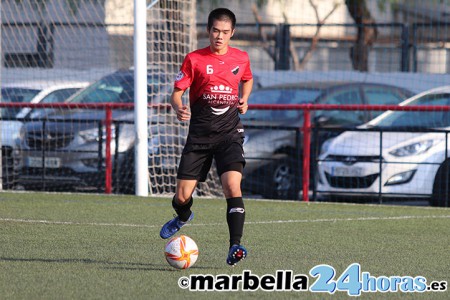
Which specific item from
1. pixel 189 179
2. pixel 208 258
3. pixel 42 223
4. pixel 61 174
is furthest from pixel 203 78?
pixel 61 174

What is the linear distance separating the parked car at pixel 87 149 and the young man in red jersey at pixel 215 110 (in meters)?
6.66

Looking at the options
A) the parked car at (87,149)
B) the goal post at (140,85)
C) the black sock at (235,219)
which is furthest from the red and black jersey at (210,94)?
the parked car at (87,149)

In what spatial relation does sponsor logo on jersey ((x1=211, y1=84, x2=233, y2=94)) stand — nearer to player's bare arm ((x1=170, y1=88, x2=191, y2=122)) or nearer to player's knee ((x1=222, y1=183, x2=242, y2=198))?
player's bare arm ((x1=170, y1=88, x2=191, y2=122))

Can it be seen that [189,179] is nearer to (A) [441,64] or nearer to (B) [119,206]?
(B) [119,206]

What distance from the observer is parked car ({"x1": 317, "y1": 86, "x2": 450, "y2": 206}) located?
47.4 ft

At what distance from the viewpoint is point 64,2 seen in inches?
688

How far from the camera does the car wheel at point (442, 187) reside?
14.4 meters

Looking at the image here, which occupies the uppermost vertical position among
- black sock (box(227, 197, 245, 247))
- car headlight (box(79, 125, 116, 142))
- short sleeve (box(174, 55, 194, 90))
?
short sleeve (box(174, 55, 194, 90))

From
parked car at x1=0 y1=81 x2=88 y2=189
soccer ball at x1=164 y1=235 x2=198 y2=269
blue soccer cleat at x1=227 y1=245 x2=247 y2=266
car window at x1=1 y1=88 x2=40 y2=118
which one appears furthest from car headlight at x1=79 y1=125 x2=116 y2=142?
blue soccer cleat at x1=227 y1=245 x2=247 y2=266

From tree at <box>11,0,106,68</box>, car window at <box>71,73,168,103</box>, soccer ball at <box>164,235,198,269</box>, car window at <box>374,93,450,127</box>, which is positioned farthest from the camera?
car window at <box>71,73,168,103</box>

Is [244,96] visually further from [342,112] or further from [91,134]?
[342,112]

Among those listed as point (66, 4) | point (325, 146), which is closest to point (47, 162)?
point (66, 4)

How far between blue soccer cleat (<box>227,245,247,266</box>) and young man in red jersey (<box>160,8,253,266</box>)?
514mm

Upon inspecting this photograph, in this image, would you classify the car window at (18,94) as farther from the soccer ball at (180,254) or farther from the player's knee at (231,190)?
the soccer ball at (180,254)
